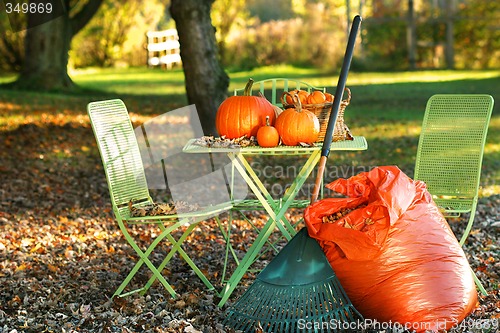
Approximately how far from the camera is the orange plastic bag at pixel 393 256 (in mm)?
4277

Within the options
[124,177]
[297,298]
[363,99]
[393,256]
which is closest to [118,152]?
[124,177]

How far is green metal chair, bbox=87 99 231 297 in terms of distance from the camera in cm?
481

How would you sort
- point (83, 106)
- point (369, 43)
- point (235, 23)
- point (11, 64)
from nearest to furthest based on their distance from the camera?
point (83, 106) < point (11, 64) < point (369, 43) < point (235, 23)

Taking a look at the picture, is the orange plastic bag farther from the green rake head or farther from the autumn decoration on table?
the autumn decoration on table

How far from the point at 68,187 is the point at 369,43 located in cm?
1482

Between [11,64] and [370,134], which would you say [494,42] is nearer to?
[370,134]

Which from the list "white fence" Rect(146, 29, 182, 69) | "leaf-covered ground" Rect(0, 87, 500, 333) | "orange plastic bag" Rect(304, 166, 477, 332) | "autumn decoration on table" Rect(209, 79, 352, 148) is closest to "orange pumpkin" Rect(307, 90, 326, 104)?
"autumn decoration on table" Rect(209, 79, 352, 148)

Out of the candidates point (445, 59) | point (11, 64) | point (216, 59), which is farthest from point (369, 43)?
point (216, 59)

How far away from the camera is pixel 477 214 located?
724 cm

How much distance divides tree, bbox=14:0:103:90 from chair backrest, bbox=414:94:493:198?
10.9m

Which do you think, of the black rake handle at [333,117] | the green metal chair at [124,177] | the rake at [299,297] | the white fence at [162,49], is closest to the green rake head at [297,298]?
the rake at [299,297]

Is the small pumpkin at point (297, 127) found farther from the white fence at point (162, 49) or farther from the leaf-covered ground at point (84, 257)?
the white fence at point (162, 49)

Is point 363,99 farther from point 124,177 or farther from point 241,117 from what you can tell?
point 241,117

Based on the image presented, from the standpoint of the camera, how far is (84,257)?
595cm
